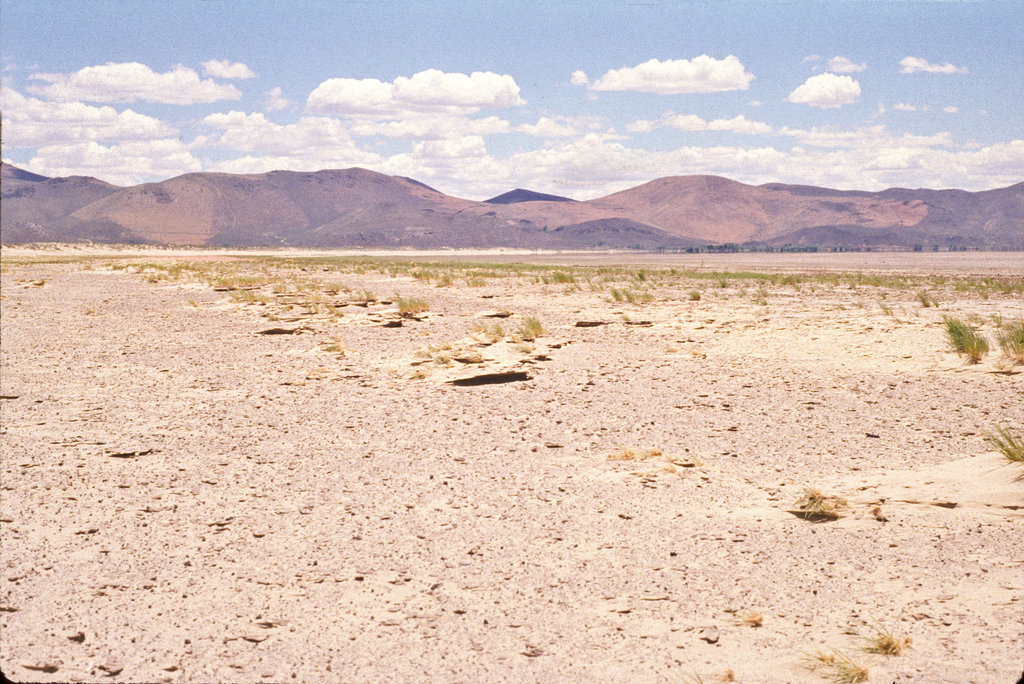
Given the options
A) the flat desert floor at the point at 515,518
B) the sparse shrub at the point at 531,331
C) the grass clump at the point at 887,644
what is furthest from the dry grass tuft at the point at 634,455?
the sparse shrub at the point at 531,331

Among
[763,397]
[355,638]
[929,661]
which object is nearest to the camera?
[929,661]

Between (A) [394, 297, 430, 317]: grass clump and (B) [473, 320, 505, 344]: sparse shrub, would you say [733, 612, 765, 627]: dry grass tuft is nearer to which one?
(B) [473, 320, 505, 344]: sparse shrub

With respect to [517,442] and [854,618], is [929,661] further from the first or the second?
[517,442]

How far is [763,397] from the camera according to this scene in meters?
10.8

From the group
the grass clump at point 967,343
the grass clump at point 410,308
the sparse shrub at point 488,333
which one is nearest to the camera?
the grass clump at point 967,343

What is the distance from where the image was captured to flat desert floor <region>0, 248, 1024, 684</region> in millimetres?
4668

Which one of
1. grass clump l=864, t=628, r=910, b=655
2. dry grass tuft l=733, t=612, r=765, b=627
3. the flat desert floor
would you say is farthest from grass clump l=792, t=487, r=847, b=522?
grass clump l=864, t=628, r=910, b=655

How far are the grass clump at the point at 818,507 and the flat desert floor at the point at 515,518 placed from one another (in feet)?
0.27

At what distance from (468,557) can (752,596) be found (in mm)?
1886

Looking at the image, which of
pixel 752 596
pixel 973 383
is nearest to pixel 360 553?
pixel 752 596

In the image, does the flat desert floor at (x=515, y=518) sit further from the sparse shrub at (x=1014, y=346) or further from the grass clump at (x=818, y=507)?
the sparse shrub at (x=1014, y=346)

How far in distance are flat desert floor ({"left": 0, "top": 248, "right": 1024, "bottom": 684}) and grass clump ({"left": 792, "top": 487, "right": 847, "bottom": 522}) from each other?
0.27ft

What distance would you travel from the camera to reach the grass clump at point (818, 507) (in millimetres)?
6402

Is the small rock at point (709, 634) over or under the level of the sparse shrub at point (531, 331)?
under
